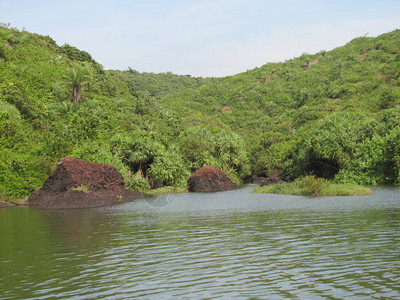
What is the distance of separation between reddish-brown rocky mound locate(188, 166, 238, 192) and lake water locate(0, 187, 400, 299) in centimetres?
3504

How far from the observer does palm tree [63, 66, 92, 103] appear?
203 ft

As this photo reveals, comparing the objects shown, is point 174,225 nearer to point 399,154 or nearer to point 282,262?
point 282,262

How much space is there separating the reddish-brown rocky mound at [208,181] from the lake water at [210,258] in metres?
35.0

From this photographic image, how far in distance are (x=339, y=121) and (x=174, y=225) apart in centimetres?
4715

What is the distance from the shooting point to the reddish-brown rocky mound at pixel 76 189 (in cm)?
3900

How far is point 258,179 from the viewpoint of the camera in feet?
299

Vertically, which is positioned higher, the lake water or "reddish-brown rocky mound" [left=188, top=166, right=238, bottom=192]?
"reddish-brown rocky mound" [left=188, top=166, right=238, bottom=192]

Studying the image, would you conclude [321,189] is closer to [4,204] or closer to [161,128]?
[4,204]

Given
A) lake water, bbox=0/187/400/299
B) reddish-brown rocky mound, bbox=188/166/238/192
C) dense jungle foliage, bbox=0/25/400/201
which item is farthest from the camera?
reddish-brown rocky mound, bbox=188/166/238/192

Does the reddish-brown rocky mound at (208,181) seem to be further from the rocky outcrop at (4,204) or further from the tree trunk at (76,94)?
the rocky outcrop at (4,204)

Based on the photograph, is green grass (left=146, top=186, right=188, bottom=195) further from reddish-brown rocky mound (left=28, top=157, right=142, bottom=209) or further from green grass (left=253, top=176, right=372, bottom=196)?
green grass (left=253, top=176, right=372, bottom=196)

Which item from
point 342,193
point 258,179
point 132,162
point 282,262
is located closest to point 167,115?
point 258,179

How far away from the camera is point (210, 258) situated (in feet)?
46.5

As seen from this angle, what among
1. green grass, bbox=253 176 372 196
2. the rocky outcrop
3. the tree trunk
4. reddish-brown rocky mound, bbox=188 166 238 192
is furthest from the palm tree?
green grass, bbox=253 176 372 196
